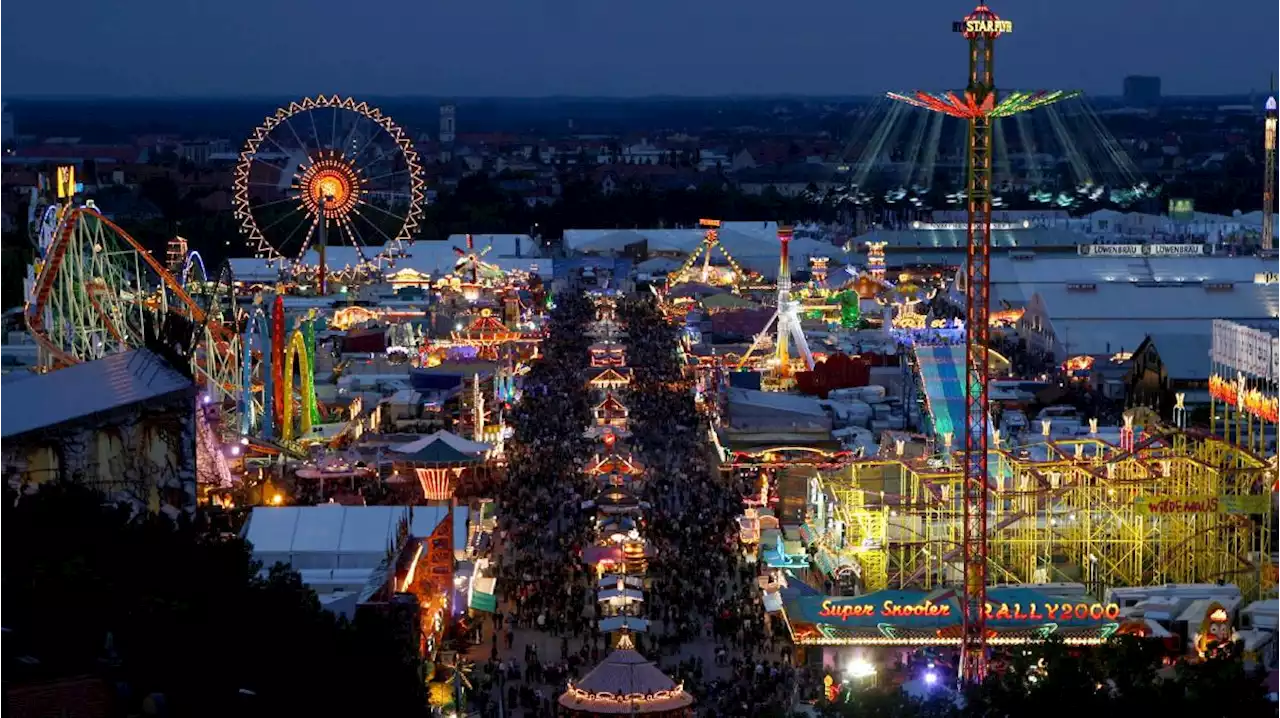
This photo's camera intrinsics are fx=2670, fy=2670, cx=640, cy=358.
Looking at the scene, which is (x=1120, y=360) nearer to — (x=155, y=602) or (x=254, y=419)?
(x=254, y=419)

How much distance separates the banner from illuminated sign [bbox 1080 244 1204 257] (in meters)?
38.5

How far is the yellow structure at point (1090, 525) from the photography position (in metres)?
26.7

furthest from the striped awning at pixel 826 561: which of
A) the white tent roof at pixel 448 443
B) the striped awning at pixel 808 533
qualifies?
the white tent roof at pixel 448 443

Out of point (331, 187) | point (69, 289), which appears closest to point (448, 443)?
point (69, 289)

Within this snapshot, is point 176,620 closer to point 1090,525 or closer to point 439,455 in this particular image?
point 1090,525

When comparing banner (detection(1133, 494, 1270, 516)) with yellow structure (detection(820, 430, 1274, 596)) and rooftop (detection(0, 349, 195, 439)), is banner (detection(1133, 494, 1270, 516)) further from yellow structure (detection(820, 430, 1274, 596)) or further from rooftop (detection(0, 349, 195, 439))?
rooftop (detection(0, 349, 195, 439))

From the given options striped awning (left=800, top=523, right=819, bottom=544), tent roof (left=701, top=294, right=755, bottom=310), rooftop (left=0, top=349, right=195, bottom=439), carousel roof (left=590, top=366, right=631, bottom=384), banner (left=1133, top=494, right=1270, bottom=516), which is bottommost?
tent roof (left=701, top=294, right=755, bottom=310)

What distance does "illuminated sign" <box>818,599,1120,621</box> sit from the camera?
76.8 ft

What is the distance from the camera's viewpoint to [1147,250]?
6694 centimetres

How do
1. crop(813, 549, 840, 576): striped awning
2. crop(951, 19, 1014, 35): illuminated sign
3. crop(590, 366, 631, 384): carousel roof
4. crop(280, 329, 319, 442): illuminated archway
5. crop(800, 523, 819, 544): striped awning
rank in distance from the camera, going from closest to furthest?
1. crop(951, 19, 1014, 35): illuminated sign
2. crop(813, 549, 840, 576): striped awning
3. crop(800, 523, 819, 544): striped awning
4. crop(280, 329, 319, 442): illuminated archway
5. crop(590, 366, 631, 384): carousel roof

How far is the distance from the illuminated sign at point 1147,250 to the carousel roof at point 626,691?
4545cm

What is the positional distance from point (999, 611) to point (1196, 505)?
4227 mm

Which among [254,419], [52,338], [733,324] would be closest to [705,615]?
[254,419]

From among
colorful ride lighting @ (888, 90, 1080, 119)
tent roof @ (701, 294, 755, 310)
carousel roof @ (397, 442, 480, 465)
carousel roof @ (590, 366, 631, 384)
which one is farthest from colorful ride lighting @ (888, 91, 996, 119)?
tent roof @ (701, 294, 755, 310)
